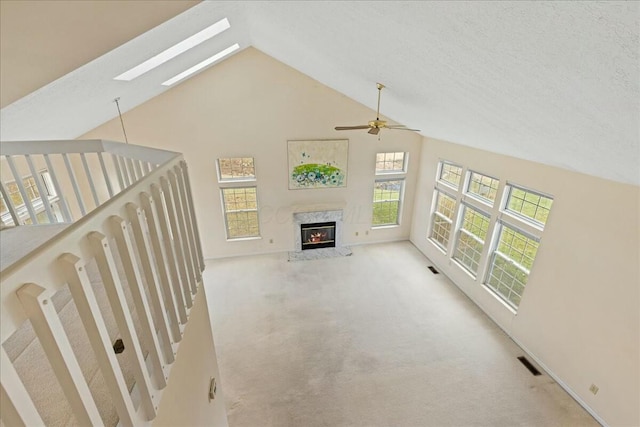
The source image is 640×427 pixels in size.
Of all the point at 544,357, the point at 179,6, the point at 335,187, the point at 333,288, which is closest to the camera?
the point at 179,6

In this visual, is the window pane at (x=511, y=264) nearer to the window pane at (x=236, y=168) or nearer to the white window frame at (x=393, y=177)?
the white window frame at (x=393, y=177)

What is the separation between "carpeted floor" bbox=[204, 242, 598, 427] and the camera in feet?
13.4

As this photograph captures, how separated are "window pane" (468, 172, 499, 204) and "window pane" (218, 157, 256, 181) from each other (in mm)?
4974

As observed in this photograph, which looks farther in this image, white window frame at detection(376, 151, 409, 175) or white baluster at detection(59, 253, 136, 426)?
white window frame at detection(376, 151, 409, 175)

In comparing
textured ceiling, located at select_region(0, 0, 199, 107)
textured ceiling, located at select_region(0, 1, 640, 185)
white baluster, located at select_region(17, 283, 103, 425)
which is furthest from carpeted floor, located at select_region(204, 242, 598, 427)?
textured ceiling, located at select_region(0, 0, 199, 107)

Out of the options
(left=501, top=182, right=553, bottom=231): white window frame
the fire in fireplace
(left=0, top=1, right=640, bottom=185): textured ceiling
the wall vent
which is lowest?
the fire in fireplace

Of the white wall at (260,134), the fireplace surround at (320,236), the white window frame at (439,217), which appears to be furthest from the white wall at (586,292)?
the fireplace surround at (320,236)

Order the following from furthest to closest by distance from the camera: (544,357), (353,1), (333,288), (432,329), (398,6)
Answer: (333,288)
(432,329)
(544,357)
(353,1)
(398,6)

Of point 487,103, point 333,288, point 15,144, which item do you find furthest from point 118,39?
point 333,288

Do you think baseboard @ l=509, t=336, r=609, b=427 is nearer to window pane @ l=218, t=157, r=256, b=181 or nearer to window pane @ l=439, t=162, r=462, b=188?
window pane @ l=439, t=162, r=462, b=188

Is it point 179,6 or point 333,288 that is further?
point 333,288

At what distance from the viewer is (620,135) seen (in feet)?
7.23

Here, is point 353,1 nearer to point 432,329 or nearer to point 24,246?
point 24,246

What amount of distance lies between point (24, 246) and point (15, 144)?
3.17ft
